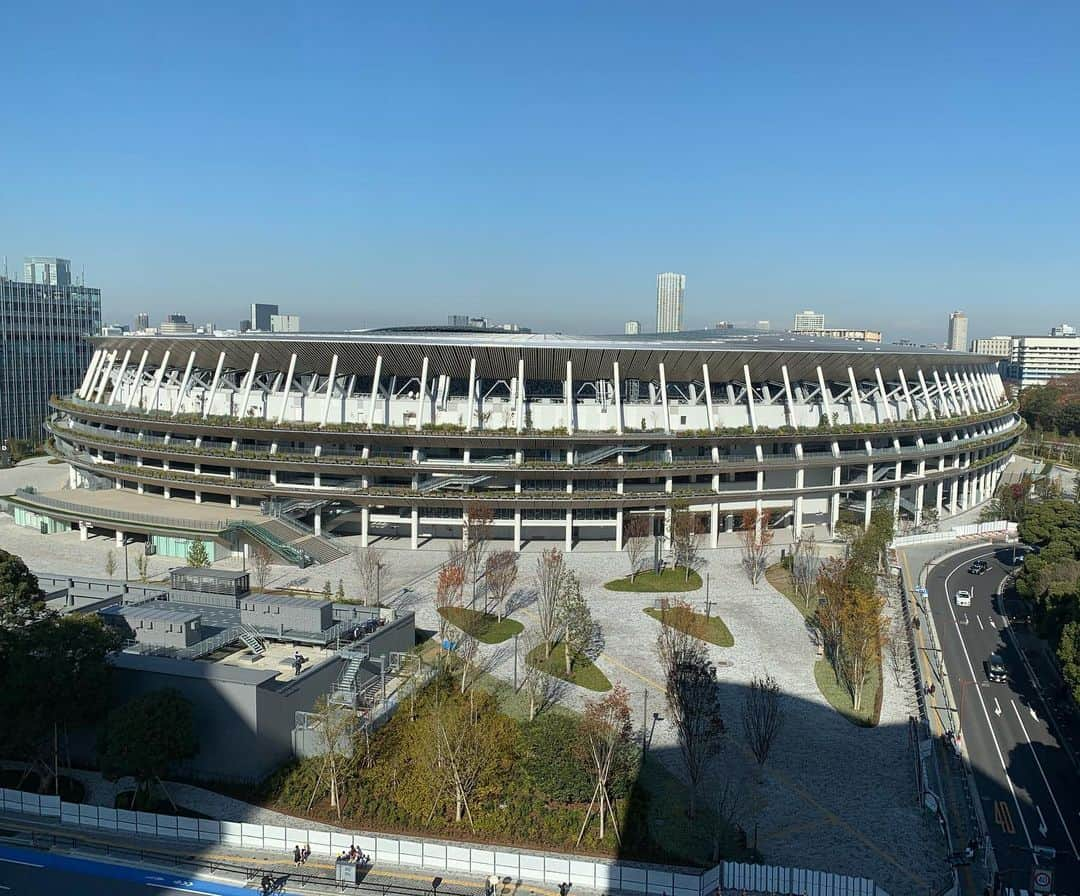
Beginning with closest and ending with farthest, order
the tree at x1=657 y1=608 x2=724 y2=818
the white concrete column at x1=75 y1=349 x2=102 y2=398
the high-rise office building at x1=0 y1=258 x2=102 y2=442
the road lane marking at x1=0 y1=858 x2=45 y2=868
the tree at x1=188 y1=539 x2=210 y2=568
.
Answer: the road lane marking at x1=0 y1=858 x2=45 y2=868 → the tree at x1=657 y1=608 x2=724 y2=818 → the tree at x1=188 y1=539 x2=210 y2=568 → the white concrete column at x1=75 y1=349 x2=102 y2=398 → the high-rise office building at x1=0 y1=258 x2=102 y2=442

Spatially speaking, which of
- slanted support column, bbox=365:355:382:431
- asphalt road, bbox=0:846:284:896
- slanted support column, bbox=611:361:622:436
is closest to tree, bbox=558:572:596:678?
asphalt road, bbox=0:846:284:896

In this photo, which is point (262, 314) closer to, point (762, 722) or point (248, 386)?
point (248, 386)

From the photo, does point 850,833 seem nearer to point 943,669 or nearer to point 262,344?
point 943,669

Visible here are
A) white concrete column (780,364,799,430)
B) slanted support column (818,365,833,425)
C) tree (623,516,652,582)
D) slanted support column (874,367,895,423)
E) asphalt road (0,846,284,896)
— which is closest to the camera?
asphalt road (0,846,284,896)

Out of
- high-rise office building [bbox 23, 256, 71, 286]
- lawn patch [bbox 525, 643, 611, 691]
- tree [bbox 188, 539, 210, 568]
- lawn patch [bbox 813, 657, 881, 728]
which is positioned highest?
high-rise office building [bbox 23, 256, 71, 286]

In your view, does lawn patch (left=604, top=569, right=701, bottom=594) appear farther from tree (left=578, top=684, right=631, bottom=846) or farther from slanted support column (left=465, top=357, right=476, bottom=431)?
tree (left=578, top=684, right=631, bottom=846)

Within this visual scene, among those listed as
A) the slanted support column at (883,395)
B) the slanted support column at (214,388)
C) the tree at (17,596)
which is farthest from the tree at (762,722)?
the slanted support column at (214,388)
